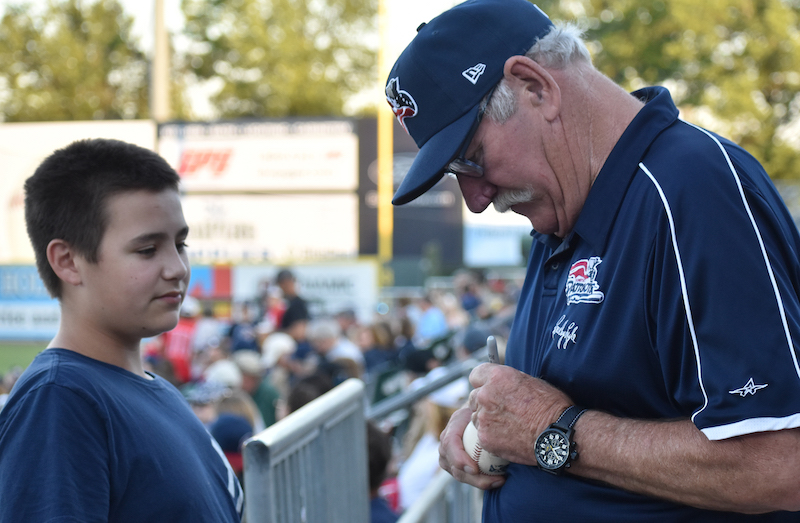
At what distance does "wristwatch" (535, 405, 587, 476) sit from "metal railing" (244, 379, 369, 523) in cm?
69

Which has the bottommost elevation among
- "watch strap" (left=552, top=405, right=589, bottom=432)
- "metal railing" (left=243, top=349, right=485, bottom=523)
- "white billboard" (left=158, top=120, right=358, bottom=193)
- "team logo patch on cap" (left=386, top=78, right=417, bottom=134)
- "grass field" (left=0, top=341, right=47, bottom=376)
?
"grass field" (left=0, top=341, right=47, bottom=376)

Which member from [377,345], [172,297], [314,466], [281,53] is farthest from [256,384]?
[281,53]

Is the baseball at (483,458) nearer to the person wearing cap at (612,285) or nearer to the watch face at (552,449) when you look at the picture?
the person wearing cap at (612,285)

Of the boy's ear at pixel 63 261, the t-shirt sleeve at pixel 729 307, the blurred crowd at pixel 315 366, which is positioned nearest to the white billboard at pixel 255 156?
the blurred crowd at pixel 315 366

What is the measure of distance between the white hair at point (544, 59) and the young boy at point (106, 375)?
85 cm

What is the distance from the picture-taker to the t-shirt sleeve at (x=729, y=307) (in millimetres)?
1175

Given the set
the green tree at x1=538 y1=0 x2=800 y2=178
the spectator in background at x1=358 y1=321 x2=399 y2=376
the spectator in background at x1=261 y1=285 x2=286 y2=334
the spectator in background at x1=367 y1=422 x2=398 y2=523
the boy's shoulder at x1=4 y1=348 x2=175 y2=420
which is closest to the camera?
the boy's shoulder at x1=4 y1=348 x2=175 y2=420

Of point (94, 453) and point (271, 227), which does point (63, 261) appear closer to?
point (94, 453)

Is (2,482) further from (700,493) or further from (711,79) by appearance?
(711,79)

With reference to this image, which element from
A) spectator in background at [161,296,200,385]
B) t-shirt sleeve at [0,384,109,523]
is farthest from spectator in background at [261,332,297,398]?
t-shirt sleeve at [0,384,109,523]

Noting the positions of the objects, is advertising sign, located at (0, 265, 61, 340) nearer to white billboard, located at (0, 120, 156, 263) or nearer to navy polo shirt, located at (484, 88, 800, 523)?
white billboard, located at (0, 120, 156, 263)

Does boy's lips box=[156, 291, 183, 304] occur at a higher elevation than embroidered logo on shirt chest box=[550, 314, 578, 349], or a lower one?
higher

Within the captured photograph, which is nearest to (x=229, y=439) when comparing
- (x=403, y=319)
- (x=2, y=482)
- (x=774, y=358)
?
(x=2, y=482)

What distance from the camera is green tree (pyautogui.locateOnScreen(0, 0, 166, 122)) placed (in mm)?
26812
